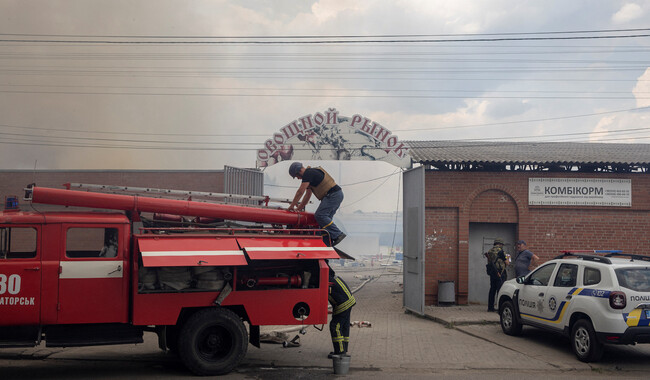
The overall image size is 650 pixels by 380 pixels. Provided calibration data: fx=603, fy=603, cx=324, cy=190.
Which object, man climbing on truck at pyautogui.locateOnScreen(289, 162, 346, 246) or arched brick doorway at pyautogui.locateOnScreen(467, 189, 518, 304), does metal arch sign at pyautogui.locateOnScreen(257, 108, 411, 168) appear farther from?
man climbing on truck at pyautogui.locateOnScreen(289, 162, 346, 246)

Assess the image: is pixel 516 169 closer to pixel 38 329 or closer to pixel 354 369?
pixel 354 369

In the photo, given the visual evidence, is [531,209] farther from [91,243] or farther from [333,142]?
[91,243]

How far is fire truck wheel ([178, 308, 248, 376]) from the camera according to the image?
26.2 feet

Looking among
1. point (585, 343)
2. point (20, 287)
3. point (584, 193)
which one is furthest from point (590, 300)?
point (20, 287)

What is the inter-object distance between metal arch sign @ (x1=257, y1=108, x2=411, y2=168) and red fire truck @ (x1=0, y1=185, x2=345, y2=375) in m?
9.78

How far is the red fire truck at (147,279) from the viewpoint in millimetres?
7637

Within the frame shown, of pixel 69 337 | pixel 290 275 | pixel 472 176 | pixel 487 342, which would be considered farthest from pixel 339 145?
pixel 69 337

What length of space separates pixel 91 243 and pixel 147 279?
879mm

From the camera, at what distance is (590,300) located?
9.10m

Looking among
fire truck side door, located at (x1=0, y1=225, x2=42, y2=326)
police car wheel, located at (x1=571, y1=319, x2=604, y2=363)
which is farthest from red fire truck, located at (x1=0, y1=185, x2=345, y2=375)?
police car wheel, located at (x1=571, y1=319, x2=604, y2=363)

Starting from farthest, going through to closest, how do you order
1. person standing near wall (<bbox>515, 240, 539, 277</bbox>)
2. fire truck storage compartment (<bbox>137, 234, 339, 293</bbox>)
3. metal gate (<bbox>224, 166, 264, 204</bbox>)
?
metal gate (<bbox>224, 166, 264, 204</bbox>), person standing near wall (<bbox>515, 240, 539, 277</bbox>), fire truck storage compartment (<bbox>137, 234, 339, 293</bbox>)

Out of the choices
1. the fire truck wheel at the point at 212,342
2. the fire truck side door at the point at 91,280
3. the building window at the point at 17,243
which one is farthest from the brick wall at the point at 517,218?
the building window at the point at 17,243

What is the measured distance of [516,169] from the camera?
53.5 ft

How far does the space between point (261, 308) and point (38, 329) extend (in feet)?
9.35
